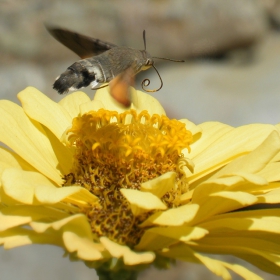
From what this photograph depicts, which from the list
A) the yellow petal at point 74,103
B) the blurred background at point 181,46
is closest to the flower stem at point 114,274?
the yellow petal at point 74,103

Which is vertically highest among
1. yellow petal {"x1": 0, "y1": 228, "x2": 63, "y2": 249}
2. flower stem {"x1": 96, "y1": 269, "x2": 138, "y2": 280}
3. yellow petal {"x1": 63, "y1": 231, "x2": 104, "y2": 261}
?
yellow petal {"x1": 63, "y1": 231, "x2": 104, "y2": 261}

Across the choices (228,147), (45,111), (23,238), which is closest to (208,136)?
(228,147)

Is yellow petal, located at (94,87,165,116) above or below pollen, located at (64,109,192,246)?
above

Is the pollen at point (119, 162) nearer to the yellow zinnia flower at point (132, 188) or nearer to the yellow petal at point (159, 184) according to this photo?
the yellow zinnia flower at point (132, 188)

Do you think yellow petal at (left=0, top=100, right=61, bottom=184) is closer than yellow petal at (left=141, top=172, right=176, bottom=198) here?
No

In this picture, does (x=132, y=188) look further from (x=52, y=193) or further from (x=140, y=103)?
(x=140, y=103)

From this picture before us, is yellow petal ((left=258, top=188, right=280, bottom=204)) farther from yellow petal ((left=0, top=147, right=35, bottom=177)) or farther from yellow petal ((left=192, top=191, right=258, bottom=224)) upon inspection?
yellow petal ((left=0, top=147, right=35, bottom=177))

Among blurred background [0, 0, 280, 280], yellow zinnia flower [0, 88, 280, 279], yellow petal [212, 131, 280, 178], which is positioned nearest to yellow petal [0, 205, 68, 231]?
yellow zinnia flower [0, 88, 280, 279]
